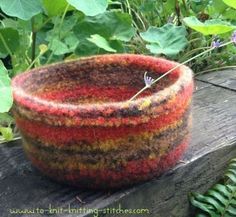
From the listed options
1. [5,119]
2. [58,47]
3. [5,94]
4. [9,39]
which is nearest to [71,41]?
[58,47]

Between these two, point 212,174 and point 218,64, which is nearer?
point 212,174

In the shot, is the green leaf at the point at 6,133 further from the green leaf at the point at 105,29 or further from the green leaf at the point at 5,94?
the green leaf at the point at 105,29

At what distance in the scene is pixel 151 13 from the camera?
4.42 ft

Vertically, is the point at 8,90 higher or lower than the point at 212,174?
higher

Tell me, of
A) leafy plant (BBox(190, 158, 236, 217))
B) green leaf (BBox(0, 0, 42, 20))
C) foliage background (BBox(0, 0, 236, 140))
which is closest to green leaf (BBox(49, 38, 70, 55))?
foliage background (BBox(0, 0, 236, 140))

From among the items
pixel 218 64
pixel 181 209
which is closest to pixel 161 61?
pixel 181 209

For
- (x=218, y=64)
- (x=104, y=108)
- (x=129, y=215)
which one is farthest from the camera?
(x=218, y=64)

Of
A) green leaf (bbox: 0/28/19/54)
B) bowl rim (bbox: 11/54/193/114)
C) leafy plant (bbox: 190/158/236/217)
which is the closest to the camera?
bowl rim (bbox: 11/54/193/114)

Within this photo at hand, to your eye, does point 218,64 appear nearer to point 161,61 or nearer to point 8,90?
point 161,61

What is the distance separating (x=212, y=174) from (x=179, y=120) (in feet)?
0.79

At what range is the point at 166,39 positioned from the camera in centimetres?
102

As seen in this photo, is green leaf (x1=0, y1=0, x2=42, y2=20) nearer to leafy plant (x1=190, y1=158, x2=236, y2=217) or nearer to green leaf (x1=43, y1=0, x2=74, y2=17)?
green leaf (x1=43, y1=0, x2=74, y2=17)

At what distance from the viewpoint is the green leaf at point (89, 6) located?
84 cm

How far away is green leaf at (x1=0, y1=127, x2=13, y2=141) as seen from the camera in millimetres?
885
